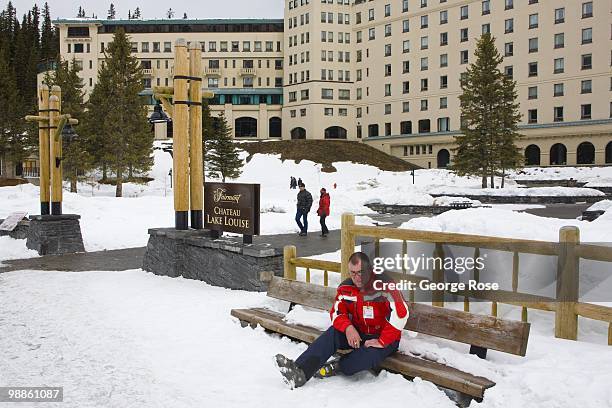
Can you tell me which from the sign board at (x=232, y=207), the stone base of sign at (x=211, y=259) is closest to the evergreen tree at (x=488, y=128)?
the stone base of sign at (x=211, y=259)

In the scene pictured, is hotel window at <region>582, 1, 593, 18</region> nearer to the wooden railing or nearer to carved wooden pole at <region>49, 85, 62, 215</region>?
A: carved wooden pole at <region>49, 85, 62, 215</region>

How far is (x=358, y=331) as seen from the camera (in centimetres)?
543

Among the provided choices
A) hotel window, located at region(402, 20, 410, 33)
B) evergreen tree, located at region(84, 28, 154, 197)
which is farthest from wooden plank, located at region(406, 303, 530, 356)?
hotel window, located at region(402, 20, 410, 33)

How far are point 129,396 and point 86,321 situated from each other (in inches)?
126

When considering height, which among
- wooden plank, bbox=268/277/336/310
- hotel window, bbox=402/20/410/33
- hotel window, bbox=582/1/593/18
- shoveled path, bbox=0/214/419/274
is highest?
hotel window, bbox=402/20/410/33

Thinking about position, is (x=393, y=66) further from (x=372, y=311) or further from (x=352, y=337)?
(x=352, y=337)

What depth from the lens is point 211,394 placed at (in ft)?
16.9

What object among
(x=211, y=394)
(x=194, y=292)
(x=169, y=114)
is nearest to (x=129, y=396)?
(x=211, y=394)

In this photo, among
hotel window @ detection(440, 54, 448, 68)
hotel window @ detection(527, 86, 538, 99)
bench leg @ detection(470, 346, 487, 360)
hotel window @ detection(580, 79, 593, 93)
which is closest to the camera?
bench leg @ detection(470, 346, 487, 360)

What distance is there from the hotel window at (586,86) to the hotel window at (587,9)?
6.63 metres

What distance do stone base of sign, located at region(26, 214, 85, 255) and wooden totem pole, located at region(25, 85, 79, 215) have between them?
584mm

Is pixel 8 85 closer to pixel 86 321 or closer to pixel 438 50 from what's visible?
pixel 438 50

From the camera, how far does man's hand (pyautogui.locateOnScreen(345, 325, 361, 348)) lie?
5.20 m

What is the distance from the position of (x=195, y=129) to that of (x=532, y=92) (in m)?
57.4
